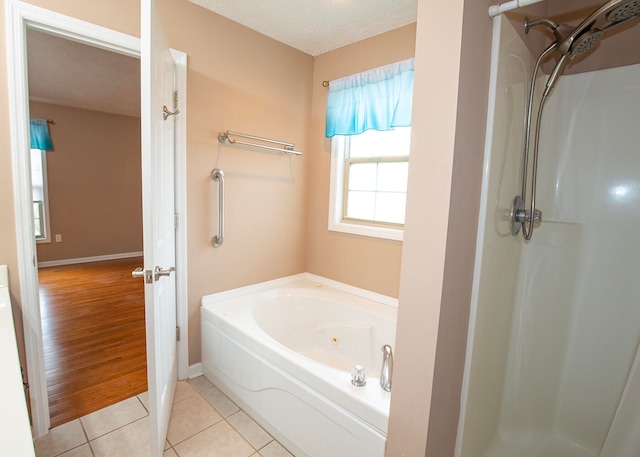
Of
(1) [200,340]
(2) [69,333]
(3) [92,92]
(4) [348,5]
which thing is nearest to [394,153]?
(4) [348,5]

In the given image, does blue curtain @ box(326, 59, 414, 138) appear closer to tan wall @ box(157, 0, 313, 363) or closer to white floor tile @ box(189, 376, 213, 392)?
tan wall @ box(157, 0, 313, 363)

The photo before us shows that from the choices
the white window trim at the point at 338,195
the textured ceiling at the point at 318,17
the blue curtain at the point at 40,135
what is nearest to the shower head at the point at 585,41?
the textured ceiling at the point at 318,17

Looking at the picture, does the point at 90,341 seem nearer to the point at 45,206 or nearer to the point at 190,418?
the point at 190,418

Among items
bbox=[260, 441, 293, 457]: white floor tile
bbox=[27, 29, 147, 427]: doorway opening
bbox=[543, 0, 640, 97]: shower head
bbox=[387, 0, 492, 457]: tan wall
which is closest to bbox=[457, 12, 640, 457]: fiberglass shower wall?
bbox=[543, 0, 640, 97]: shower head

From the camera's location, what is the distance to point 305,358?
154 centimetres

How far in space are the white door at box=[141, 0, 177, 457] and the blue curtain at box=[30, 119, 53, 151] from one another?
4.11 metres

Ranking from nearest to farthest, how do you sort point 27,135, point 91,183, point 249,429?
point 27,135, point 249,429, point 91,183

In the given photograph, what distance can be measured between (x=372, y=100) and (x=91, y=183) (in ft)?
16.2

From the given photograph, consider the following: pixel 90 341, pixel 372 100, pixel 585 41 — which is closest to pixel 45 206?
pixel 90 341

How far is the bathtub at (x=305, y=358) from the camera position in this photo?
51.1 inches

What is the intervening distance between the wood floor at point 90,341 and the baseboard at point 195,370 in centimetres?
29

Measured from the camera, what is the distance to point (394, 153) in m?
2.26

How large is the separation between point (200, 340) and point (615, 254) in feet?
7.89

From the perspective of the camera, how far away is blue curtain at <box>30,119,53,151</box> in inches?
174
